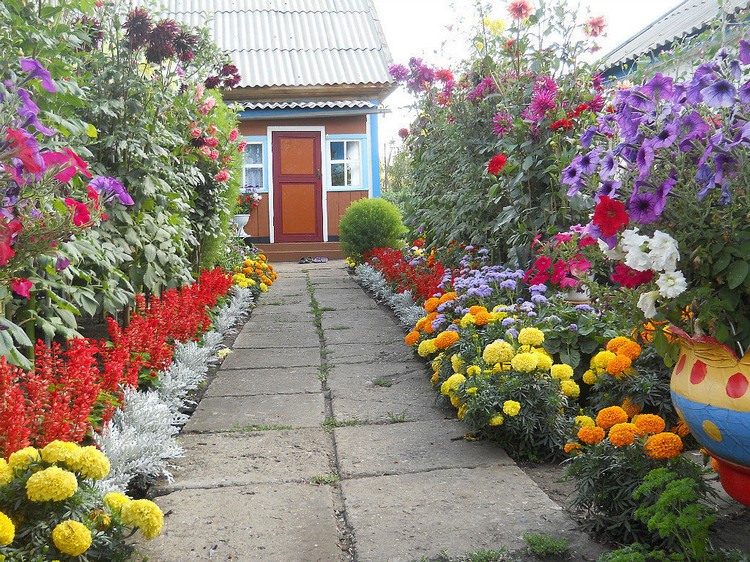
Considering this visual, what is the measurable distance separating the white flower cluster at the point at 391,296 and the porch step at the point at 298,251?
288 centimetres

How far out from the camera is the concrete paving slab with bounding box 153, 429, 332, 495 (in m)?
2.49

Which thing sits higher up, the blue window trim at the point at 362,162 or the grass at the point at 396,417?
the blue window trim at the point at 362,162

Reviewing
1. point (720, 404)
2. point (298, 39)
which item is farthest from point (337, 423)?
point (298, 39)

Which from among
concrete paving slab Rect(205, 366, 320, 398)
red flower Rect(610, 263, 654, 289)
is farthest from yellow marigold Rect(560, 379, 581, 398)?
concrete paving slab Rect(205, 366, 320, 398)

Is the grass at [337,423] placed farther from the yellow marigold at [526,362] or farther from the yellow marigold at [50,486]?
the yellow marigold at [50,486]

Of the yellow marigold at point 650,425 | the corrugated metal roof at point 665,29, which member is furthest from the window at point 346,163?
the yellow marigold at point 650,425

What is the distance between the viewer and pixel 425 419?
3.17 meters

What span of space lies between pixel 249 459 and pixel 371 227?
6632 mm

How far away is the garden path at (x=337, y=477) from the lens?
2008 millimetres

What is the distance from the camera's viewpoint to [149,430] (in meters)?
2.70

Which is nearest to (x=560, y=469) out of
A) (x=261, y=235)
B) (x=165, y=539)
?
(x=165, y=539)

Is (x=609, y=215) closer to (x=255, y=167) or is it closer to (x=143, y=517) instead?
(x=143, y=517)

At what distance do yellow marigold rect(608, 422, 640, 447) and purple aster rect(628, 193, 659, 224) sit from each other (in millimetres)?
604

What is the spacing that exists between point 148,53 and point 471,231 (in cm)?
252
